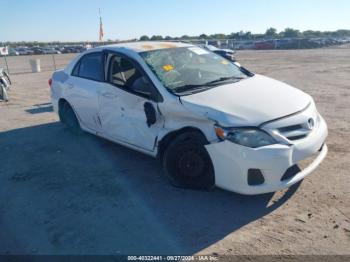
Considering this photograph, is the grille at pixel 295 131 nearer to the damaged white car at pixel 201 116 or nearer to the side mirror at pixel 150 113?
the damaged white car at pixel 201 116

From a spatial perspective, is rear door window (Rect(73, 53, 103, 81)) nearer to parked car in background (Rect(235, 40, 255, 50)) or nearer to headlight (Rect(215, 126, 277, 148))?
headlight (Rect(215, 126, 277, 148))

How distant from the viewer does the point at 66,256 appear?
2.96 m

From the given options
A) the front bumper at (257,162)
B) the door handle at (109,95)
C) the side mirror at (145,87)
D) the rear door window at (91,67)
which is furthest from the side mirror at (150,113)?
the rear door window at (91,67)

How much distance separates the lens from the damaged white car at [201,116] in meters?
3.36

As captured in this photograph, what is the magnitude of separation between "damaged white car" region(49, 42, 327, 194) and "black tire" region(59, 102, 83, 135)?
0.65 metres

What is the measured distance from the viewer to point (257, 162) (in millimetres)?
3270

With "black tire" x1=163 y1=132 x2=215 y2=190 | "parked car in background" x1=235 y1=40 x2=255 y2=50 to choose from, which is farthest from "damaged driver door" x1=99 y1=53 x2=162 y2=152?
"parked car in background" x1=235 y1=40 x2=255 y2=50

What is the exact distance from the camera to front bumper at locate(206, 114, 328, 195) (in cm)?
328

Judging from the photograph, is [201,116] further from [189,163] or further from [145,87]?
[145,87]

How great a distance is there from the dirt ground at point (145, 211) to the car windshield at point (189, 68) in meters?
1.25

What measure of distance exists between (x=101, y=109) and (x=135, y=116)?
912 mm

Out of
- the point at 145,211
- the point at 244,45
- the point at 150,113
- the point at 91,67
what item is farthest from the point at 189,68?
the point at 244,45

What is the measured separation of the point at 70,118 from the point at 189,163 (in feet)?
10.9

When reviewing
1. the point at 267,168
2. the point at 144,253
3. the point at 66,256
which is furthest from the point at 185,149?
the point at 66,256
